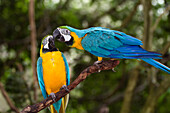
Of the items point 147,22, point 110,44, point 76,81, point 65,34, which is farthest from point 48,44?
point 147,22

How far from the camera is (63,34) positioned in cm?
163

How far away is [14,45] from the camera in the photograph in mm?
4898

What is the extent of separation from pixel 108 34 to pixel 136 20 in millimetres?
3544

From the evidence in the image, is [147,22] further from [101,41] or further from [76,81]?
[76,81]

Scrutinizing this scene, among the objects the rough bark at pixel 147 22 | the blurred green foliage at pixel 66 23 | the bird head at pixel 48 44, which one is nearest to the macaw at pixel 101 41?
the bird head at pixel 48 44

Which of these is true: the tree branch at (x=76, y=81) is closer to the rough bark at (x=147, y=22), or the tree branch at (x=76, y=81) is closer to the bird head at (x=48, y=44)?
the bird head at (x=48, y=44)

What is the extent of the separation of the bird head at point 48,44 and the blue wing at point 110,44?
285mm

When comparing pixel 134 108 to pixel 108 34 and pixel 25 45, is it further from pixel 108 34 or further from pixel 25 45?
pixel 108 34

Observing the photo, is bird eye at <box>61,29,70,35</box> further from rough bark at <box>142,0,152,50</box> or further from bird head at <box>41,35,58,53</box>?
rough bark at <box>142,0,152,50</box>

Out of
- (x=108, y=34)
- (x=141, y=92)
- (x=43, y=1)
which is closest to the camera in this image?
(x=108, y=34)

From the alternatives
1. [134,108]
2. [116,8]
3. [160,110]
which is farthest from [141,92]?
[116,8]

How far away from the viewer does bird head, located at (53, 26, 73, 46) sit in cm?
162

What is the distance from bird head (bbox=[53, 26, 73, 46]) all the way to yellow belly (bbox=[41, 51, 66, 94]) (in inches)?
10.9

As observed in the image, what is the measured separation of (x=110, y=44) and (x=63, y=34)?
1.33 feet
